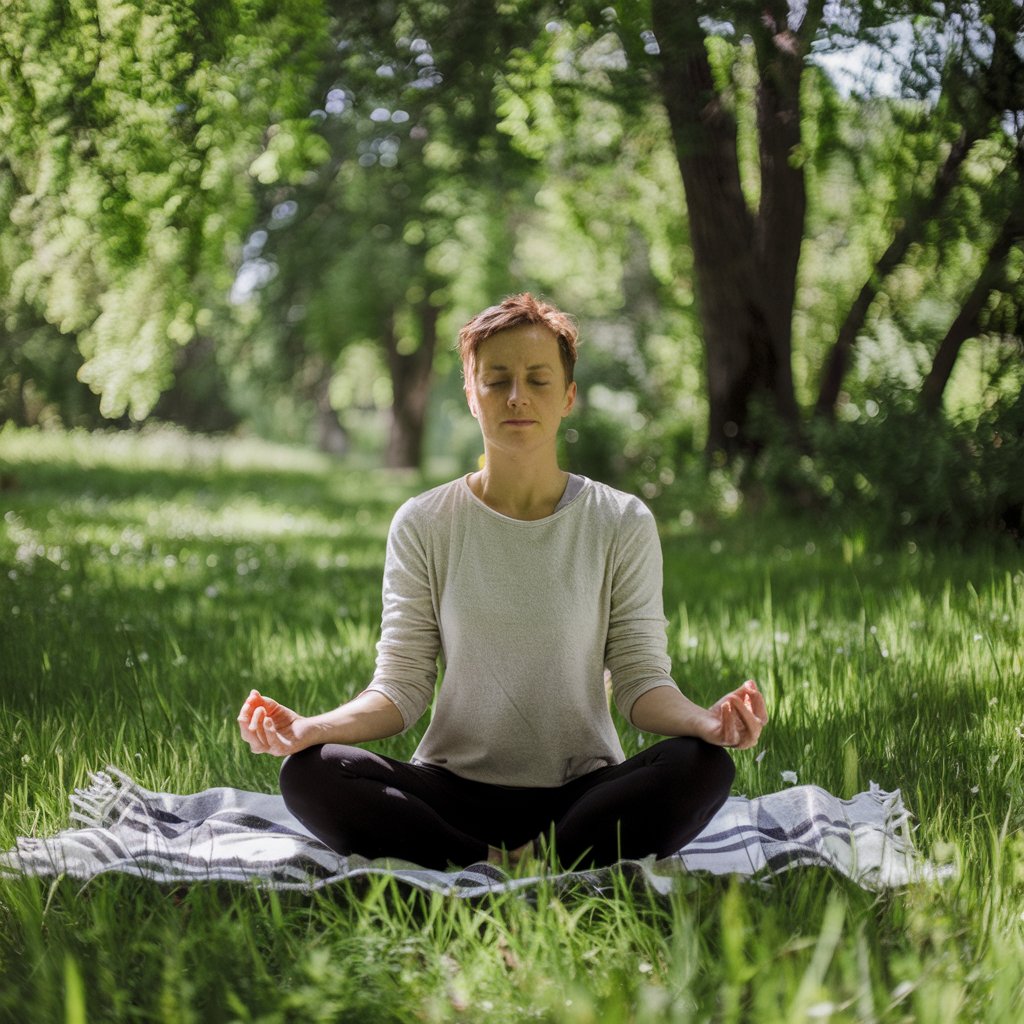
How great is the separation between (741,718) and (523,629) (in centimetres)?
64

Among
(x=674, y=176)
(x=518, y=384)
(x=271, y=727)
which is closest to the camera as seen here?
(x=271, y=727)

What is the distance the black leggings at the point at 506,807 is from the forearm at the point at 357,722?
0.05 m

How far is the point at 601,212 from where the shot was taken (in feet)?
38.1

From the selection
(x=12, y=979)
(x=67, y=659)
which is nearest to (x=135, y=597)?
(x=67, y=659)

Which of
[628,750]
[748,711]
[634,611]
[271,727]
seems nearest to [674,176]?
[628,750]

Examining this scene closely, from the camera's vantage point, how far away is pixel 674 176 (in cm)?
1092

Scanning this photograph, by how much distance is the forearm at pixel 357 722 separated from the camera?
261 cm

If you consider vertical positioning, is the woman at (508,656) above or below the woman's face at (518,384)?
below

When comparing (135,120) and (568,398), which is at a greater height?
(135,120)

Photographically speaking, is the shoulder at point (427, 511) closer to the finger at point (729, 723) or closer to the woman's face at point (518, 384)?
the woman's face at point (518, 384)

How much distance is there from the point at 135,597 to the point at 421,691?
3487 mm

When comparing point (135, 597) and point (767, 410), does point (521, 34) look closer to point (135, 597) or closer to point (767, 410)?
point (135, 597)

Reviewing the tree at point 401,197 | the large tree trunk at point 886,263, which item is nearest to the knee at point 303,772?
the tree at point 401,197

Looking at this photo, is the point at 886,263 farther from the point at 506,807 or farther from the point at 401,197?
the point at 401,197
